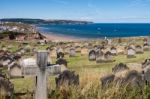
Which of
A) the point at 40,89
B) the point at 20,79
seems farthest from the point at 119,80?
the point at 20,79

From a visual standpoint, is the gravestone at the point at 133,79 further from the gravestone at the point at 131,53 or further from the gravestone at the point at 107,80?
the gravestone at the point at 131,53

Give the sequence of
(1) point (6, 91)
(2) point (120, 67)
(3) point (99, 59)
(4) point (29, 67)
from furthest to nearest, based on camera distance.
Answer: (3) point (99, 59) < (2) point (120, 67) < (1) point (6, 91) < (4) point (29, 67)

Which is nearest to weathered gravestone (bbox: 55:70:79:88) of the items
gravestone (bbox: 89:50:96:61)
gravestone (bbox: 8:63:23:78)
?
gravestone (bbox: 8:63:23:78)

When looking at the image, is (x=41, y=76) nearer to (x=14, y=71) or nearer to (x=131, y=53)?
(x=14, y=71)

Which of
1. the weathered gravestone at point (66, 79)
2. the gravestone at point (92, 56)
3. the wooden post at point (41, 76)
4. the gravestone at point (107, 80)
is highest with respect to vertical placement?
the wooden post at point (41, 76)

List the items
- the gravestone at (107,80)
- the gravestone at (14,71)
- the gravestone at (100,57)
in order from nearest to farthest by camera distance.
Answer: the gravestone at (107,80), the gravestone at (14,71), the gravestone at (100,57)

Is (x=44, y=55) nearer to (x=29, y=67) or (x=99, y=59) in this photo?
(x=29, y=67)

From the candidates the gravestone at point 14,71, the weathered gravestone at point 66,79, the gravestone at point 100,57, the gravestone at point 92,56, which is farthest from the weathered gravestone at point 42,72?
the gravestone at point 92,56

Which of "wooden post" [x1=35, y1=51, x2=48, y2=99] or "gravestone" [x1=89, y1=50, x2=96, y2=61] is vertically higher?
"wooden post" [x1=35, y1=51, x2=48, y2=99]

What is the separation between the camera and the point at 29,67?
38.5ft

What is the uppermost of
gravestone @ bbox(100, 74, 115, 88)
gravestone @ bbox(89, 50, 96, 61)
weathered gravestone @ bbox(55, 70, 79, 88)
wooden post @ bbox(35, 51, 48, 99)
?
wooden post @ bbox(35, 51, 48, 99)

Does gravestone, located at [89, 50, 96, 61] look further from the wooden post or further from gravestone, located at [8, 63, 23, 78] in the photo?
the wooden post

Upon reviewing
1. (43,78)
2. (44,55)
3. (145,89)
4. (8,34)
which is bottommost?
(8,34)

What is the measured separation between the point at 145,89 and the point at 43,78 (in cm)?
421
